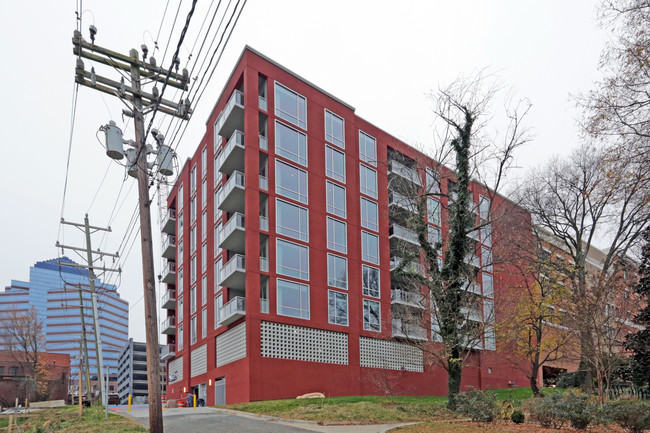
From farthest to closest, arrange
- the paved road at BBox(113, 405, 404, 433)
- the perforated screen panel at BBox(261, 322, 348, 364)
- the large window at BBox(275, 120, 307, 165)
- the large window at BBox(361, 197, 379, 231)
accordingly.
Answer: the large window at BBox(361, 197, 379, 231) → the large window at BBox(275, 120, 307, 165) → the perforated screen panel at BBox(261, 322, 348, 364) → the paved road at BBox(113, 405, 404, 433)

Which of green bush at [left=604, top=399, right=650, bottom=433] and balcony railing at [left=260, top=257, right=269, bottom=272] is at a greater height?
balcony railing at [left=260, top=257, right=269, bottom=272]

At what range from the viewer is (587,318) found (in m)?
22.8

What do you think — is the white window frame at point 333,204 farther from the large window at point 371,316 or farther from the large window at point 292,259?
the large window at point 371,316

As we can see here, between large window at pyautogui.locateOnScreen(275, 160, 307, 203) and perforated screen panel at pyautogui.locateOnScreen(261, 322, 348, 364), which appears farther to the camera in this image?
large window at pyautogui.locateOnScreen(275, 160, 307, 203)

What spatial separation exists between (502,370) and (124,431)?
44771 mm

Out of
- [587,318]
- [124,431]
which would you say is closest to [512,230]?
[587,318]

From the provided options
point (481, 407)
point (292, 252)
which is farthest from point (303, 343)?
point (481, 407)

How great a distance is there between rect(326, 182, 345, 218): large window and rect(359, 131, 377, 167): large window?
4189 mm

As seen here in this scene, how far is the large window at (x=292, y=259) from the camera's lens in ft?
120

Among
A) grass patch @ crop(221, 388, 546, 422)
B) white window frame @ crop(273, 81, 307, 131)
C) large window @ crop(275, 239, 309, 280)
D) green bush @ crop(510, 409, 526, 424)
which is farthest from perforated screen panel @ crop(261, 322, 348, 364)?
green bush @ crop(510, 409, 526, 424)

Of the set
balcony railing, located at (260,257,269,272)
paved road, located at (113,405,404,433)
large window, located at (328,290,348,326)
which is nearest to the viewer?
paved road, located at (113,405,404,433)

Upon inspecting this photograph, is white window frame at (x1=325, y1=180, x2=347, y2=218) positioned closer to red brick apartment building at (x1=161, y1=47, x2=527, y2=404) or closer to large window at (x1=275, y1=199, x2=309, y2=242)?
red brick apartment building at (x1=161, y1=47, x2=527, y2=404)

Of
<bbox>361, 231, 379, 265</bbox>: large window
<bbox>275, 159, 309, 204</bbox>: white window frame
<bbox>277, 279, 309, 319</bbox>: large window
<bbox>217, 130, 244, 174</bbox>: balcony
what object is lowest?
<bbox>277, 279, 309, 319</bbox>: large window

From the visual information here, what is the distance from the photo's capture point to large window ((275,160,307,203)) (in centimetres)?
3784
